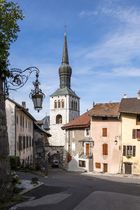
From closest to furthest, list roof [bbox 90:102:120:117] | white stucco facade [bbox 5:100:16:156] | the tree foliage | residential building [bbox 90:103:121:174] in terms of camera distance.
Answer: the tree foliage
white stucco facade [bbox 5:100:16:156]
residential building [bbox 90:103:121:174]
roof [bbox 90:102:120:117]

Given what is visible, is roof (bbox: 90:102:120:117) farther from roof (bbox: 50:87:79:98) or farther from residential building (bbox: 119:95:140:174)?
roof (bbox: 50:87:79:98)

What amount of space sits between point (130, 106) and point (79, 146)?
39.3 feet

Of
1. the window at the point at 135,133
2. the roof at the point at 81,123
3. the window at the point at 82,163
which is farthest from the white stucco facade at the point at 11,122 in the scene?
the roof at the point at 81,123

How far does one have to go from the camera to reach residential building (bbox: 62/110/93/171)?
59.9m

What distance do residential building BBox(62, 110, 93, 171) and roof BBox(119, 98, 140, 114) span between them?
20.7 feet

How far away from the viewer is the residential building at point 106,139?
56406 mm

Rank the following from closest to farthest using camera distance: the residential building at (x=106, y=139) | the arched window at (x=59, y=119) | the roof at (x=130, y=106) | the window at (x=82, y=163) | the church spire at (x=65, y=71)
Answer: the roof at (x=130, y=106) → the residential building at (x=106, y=139) → the window at (x=82, y=163) → the church spire at (x=65, y=71) → the arched window at (x=59, y=119)

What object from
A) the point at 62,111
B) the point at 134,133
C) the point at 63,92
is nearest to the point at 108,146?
the point at 134,133

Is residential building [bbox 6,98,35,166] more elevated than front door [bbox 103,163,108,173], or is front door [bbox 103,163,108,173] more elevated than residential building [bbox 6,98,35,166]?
residential building [bbox 6,98,35,166]

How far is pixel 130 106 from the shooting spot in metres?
55.8

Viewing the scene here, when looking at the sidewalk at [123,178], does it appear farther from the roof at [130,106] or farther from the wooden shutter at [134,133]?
the roof at [130,106]

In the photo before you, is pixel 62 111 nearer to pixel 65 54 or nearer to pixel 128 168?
pixel 65 54

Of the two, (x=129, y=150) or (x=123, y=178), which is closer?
(x=123, y=178)

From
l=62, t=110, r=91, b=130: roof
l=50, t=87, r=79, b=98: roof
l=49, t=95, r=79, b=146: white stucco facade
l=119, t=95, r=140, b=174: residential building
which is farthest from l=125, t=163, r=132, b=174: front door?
l=50, t=87, r=79, b=98: roof
